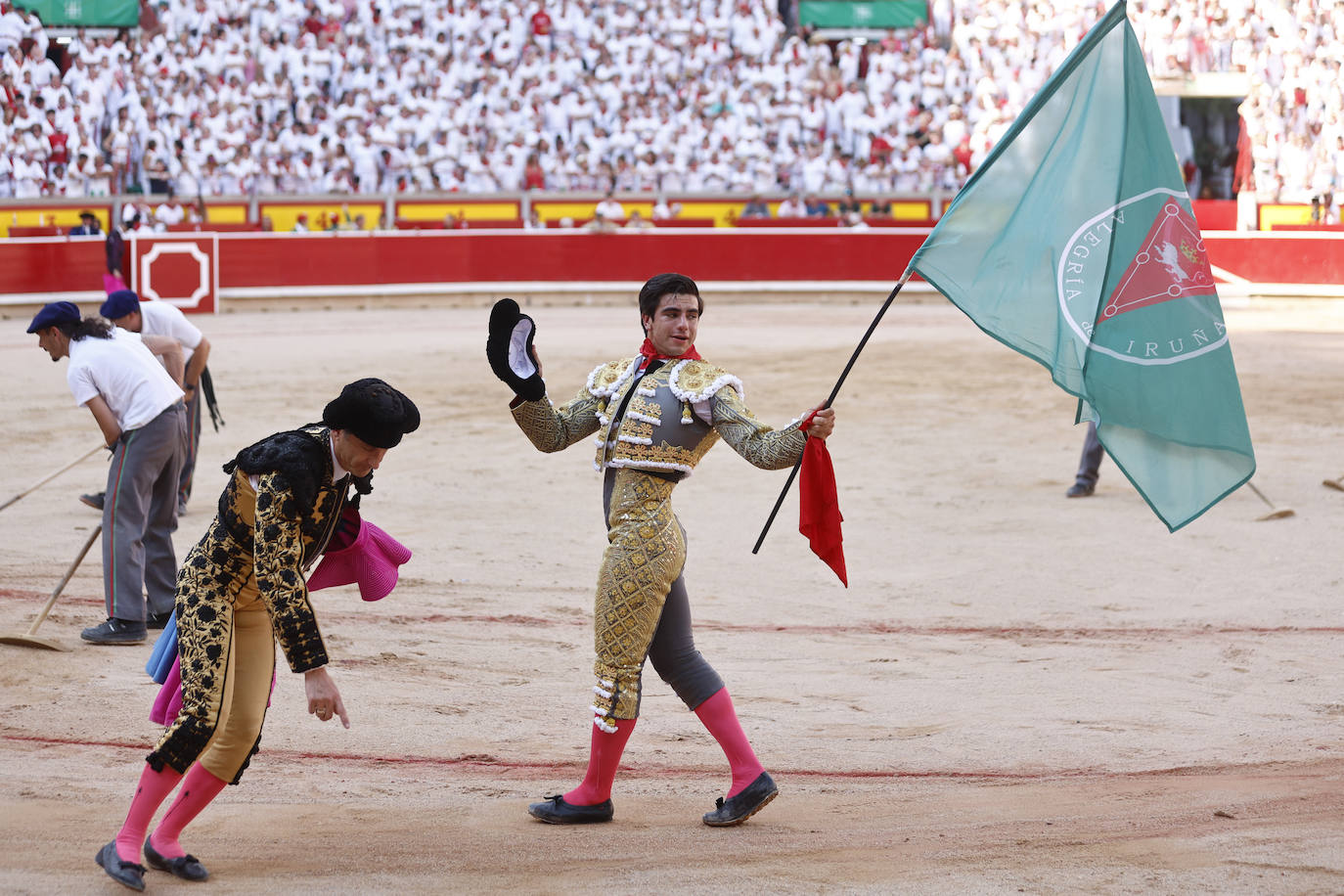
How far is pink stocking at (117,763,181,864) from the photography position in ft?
11.4

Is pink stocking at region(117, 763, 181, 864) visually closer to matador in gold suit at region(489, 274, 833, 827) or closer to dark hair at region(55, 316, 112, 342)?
matador in gold suit at region(489, 274, 833, 827)

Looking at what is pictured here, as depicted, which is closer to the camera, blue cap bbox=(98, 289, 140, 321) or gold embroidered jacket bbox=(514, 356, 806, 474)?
gold embroidered jacket bbox=(514, 356, 806, 474)

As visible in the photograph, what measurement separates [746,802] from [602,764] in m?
0.37

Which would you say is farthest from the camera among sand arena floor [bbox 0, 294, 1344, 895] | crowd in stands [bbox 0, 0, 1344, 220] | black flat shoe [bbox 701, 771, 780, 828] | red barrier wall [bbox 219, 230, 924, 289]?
crowd in stands [bbox 0, 0, 1344, 220]

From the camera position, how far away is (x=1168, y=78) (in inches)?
893

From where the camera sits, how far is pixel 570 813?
3949 mm

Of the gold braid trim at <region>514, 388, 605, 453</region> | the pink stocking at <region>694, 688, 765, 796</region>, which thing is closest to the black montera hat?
the gold braid trim at <region>514, 388, 605, 453</region>

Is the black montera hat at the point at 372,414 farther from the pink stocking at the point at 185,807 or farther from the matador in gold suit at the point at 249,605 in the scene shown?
the pink stocking at the point at 185,807

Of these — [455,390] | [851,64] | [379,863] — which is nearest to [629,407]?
[379,863]

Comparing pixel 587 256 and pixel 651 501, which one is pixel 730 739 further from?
pixel 587 256

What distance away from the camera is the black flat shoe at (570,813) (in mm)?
3947

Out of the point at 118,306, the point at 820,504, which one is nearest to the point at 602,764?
the point at 820,504

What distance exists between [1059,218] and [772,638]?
2.42 m

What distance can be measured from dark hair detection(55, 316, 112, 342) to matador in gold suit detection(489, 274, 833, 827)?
2.35 metres
